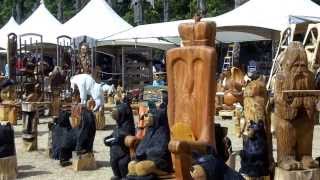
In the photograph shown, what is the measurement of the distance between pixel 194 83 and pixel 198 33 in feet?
1.42

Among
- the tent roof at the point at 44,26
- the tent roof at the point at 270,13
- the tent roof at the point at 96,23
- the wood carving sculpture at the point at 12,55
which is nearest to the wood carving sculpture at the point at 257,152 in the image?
the tent roof at the point at 270,13

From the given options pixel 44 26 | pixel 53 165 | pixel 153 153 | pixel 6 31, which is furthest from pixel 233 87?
pixel 6 31

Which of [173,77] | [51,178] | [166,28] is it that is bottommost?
[51,178]

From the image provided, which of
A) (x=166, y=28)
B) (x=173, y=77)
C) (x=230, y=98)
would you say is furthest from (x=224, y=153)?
(x=166, y=28)

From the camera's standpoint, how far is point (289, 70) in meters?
6.01

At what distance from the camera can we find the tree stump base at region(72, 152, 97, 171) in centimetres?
855

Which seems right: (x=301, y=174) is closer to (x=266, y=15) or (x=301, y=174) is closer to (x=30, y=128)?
(x=30, y=128)

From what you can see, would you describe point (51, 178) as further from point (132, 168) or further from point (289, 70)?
point (289, 70)

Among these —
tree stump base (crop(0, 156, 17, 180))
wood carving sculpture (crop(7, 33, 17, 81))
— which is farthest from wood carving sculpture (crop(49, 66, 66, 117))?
tree stump base (crop(0, 156, 17, 180))

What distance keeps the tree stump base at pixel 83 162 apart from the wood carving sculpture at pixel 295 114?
3.41m

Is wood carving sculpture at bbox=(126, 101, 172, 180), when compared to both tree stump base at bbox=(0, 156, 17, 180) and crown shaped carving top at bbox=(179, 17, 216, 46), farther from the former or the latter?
tree stump base at bbox=(0, 156, 17, 180)

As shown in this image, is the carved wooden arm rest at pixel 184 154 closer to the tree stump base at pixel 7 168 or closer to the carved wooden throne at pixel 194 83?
the carved wooden throne at pixel 194 83

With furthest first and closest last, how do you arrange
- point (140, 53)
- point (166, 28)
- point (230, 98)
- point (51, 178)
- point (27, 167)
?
point (140, 53), point (166, 28), point (230, 98), point (27, 167), point (51, 178)

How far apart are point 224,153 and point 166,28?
523 inches
